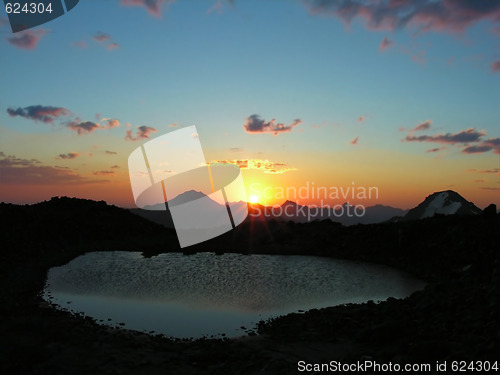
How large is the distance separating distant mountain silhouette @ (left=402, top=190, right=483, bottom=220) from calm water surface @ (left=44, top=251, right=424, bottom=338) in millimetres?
59374

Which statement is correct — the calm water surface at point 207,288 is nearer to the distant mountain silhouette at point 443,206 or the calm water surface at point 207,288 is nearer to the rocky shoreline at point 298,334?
the rocky shoreline at point 298,334

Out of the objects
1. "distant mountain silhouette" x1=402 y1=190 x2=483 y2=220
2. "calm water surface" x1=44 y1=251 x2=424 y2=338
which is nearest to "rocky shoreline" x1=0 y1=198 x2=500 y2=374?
"calm water surface" x1=44 y1=251 x2=424 y2=338

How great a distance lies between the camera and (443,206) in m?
89.1

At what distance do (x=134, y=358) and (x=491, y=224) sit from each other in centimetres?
3349

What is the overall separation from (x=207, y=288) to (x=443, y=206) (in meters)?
81.8

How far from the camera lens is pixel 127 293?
22.7 meters

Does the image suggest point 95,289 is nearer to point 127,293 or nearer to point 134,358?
point 127,293

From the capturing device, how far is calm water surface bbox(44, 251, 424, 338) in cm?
1808

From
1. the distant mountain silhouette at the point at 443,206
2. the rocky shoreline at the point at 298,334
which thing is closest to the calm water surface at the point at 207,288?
the rocky shoreline at the point at 298,334

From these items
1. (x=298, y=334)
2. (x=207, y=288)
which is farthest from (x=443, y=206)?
(x=298, y=334)

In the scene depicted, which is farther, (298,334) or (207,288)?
(207,288)

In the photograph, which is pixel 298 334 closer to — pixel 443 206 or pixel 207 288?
pixel 207 288

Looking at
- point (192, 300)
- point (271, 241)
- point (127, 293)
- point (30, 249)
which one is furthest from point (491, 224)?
point (30, 249)

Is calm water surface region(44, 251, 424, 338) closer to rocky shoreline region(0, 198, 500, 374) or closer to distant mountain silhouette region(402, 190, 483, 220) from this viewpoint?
rocky shoreline region(0, 198, 500, 374)
